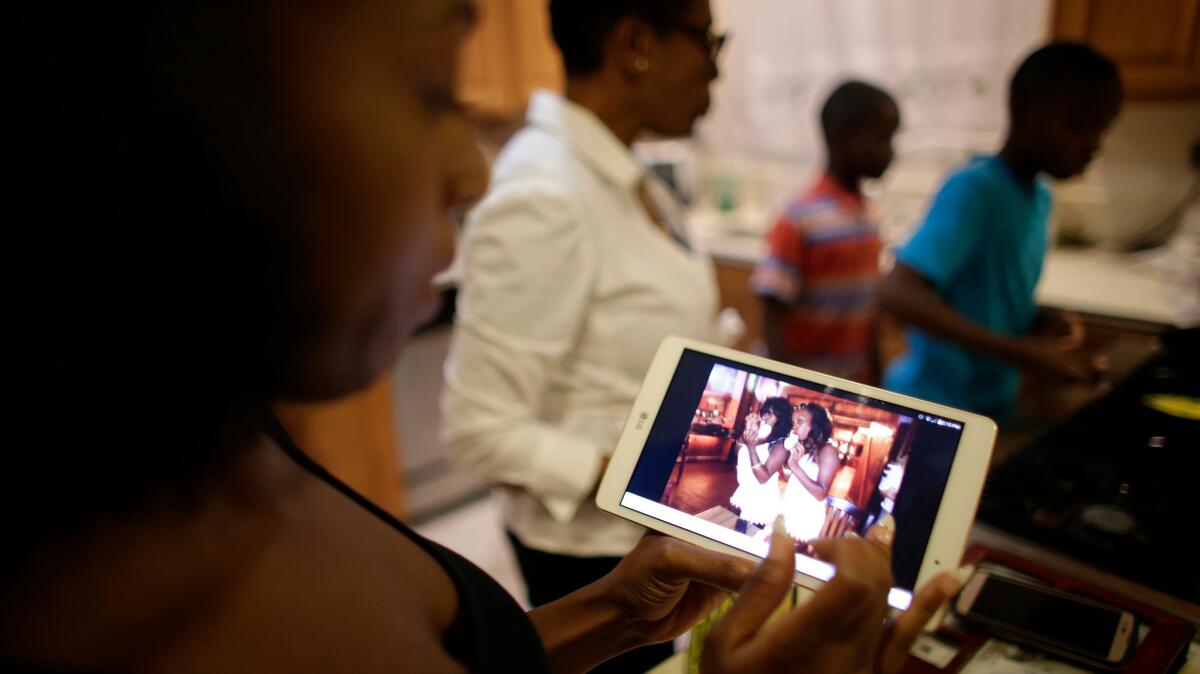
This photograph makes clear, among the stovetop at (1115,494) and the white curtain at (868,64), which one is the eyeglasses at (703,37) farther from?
the white curtain at (868,64)

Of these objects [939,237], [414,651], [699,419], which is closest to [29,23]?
[414,651]

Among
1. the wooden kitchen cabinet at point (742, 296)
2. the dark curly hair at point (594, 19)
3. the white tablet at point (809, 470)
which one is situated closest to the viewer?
the white tablet at point (809, 470)

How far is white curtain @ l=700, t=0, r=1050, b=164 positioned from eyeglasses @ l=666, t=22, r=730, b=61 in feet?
6.37

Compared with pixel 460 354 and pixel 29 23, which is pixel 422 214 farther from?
pixel 460 354

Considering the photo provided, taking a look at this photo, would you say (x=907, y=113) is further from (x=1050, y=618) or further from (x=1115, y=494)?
(x=1050, y=618)

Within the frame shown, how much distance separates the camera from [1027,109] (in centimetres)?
139

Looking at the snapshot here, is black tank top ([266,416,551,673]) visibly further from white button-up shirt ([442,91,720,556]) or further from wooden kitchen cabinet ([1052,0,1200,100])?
wooden kitchen cabinet ([1052,0,1200,100])

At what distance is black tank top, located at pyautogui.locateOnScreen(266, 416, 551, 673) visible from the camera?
1.62 feet

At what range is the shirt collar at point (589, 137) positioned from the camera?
1008 millimetres

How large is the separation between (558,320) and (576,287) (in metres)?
0.05

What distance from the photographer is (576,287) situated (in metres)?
0.94

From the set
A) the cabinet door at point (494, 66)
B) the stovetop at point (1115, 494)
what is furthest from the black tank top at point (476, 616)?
the cabinet door at point (494, 66)

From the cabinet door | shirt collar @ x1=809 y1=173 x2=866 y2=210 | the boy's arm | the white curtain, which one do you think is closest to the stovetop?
the boy's arm

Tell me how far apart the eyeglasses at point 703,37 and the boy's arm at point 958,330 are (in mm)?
563
